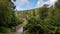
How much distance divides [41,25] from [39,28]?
20 cm

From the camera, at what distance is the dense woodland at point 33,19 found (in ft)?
39.4

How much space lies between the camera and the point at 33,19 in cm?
1247

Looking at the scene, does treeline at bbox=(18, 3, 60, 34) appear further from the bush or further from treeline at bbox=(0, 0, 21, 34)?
the bush

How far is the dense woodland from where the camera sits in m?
12.0

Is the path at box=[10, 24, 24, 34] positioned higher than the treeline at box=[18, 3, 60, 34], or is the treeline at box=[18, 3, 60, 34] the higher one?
the treeline at box=[18, 3, 60, 34]

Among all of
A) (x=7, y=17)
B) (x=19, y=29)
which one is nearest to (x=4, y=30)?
(x=7, y=17)

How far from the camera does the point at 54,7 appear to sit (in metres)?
12.5

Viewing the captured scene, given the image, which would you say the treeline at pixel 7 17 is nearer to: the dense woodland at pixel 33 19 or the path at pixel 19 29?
the dense woodland at pixel 33 19

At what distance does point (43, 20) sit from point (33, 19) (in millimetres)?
605

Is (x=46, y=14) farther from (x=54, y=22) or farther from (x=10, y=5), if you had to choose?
(x=10, y=5)

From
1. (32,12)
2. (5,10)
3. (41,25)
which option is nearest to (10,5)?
(5,10)

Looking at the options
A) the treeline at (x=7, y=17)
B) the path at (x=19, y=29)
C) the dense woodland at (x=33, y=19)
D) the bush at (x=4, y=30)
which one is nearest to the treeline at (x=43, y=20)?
the dense woodland at (x=33, y=19)

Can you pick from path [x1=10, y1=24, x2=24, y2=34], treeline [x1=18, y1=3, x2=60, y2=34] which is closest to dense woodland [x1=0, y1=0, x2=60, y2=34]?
treeline [x1=18, y1=3, x2=60, y2=34]

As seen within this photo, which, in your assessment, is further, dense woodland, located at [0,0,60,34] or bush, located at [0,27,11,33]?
bush, located at [0,27,11,33]
